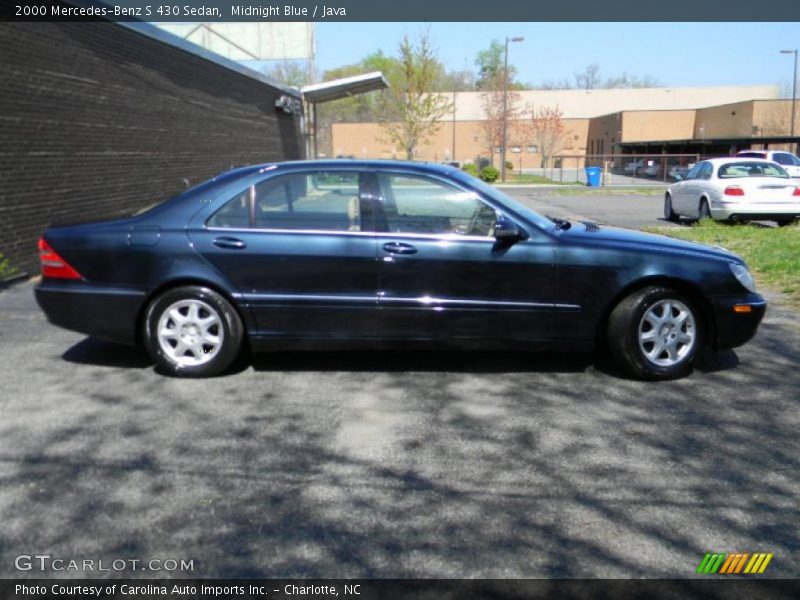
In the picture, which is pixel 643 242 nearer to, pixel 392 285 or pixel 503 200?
pixel 503 200

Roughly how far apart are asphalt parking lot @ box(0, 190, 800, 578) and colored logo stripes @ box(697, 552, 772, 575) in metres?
0.05

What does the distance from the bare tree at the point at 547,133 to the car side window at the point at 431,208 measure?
6100cm

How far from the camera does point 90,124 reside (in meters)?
10.8

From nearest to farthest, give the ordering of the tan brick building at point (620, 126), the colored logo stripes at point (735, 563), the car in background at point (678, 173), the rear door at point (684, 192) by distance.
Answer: the colored logo stripes at point (735, 563), the rear door at point (684, 192), the car in background at point (678, 173), the tan brick building at point (620, 126)

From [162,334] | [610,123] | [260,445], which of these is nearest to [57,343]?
[162,334]

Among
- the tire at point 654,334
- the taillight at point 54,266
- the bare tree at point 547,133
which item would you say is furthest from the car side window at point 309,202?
the bare tree at point 547,133

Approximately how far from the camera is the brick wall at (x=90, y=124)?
29.8 feet

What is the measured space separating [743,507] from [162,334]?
3847 mm

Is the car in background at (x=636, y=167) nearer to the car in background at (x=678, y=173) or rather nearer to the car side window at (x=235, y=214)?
the car in background at (x=678, y=173)

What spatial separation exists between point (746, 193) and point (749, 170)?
40.9 inches

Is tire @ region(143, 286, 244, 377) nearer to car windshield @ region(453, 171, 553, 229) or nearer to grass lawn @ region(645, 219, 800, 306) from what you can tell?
car windshield @ region(453, 171, 553, 229)

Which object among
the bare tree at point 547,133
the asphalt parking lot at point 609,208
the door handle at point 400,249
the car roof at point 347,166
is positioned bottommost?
the asphalt parking lot at point 609,208

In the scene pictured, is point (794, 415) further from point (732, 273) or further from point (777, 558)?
point (777, 558)

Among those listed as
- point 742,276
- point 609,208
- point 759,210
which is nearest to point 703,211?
point 759,210
